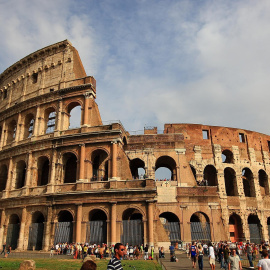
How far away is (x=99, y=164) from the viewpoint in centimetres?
2355

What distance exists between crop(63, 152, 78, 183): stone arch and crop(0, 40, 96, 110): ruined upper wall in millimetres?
6456

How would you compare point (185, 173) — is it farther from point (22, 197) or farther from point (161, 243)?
point (22, 197)

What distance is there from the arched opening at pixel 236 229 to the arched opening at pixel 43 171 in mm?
17903

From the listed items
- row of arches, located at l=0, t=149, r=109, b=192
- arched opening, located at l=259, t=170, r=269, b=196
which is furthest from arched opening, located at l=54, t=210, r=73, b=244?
arched opening, located at l=259, t=170, r=269, b=196

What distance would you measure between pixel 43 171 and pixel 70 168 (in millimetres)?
2685

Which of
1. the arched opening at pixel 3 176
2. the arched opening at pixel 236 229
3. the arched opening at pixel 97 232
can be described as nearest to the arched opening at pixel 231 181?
the arched opening at pixel 236 229

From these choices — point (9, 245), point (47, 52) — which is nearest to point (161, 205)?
point (9, 245)

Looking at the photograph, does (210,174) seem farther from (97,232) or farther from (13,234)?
(13,234)

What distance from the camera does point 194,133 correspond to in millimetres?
28578

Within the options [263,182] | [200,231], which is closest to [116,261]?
[200,231]

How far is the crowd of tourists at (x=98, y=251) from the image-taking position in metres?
17.7

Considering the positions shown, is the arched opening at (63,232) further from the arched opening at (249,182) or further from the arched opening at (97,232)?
the arched opening at (249,182)

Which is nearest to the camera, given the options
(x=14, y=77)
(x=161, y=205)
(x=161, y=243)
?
(x=161, y=243)

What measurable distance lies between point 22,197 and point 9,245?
12.6 feet
